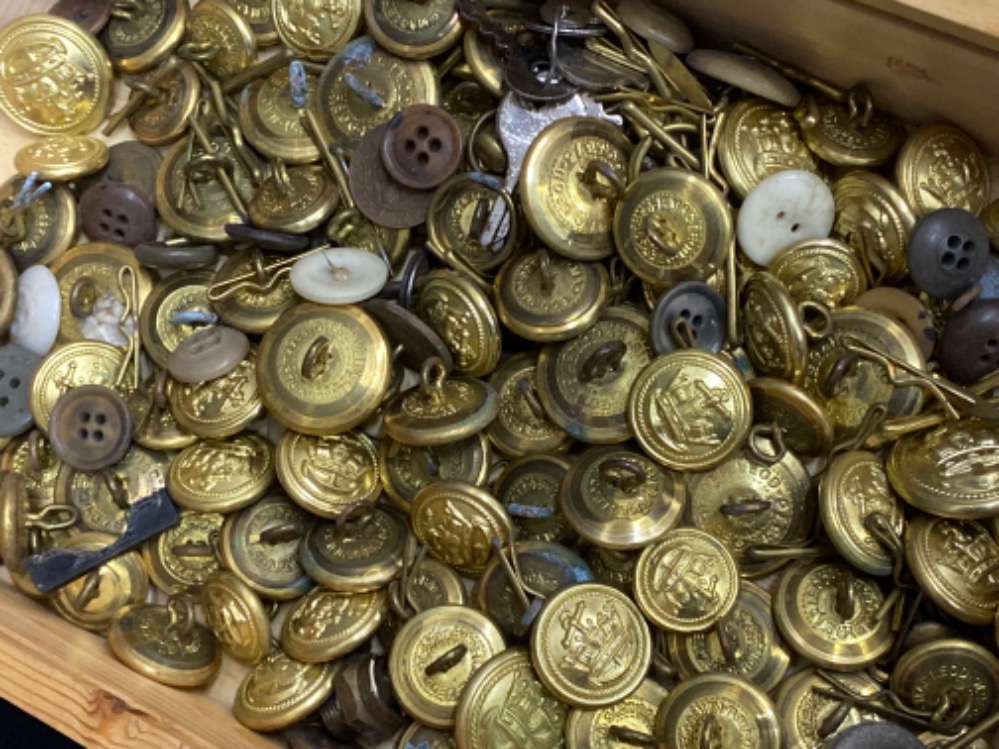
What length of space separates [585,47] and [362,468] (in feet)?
2.75

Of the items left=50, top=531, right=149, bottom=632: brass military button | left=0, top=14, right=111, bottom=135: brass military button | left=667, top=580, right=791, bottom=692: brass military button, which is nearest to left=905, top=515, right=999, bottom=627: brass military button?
left=667, top=580, right=791, bottom=692: brass military button

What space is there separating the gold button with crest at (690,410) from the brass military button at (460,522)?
26 centimetres

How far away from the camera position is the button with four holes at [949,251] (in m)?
1.55

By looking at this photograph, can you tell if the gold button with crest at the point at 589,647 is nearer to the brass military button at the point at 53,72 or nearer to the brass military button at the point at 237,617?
the brass military button at the point at 237,617

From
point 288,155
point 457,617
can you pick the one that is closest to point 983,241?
point 457,617

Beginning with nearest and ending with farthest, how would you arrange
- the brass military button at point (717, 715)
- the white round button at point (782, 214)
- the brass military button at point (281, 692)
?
1. the brass military button at point (717, 715)
2. the brass military button at point (281, 692)
3. the white round button at point (782, 214)

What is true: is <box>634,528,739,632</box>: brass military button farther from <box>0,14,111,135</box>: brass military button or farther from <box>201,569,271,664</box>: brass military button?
<box>0,14,111,135</box>: brass military button

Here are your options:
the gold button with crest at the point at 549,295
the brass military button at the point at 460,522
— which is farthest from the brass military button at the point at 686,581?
the gold button with crest at the point at 549,295

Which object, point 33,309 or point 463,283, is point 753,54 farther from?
point 33,309

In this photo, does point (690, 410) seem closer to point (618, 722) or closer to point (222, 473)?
point (618, 722)

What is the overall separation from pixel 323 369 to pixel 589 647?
2.03 ft

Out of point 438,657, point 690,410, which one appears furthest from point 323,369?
point 690,410

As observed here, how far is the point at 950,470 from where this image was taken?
4.77 feet

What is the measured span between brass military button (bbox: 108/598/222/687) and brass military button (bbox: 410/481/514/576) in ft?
1.33
